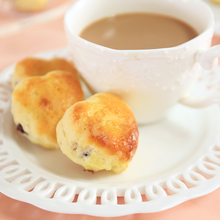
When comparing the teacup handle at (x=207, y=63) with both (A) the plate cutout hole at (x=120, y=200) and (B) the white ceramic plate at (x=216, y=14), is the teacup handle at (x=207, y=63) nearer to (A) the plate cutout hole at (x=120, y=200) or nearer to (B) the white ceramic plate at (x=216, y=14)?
(A) the plate cutout hole at (x=120, y=200)

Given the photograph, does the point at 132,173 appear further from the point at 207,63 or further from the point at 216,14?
the point at 216,14

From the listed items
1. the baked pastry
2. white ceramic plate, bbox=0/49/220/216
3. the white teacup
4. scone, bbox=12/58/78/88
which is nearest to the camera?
white ceramic plate, bbox=0/49/220/216

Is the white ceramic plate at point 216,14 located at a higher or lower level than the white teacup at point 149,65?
lower

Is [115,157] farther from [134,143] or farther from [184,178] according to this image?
[184,178]

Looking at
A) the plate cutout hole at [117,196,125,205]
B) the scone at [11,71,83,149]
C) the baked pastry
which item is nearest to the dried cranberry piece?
the scone at [11,71,83,149]

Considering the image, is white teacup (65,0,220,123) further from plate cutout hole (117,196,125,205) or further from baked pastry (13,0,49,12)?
baked pastry (13,0,49,12)

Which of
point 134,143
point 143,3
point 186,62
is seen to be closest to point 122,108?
point 134,143

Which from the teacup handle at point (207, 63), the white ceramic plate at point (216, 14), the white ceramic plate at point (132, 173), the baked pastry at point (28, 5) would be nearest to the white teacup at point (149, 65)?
the teacup handle at point (207, 63)
